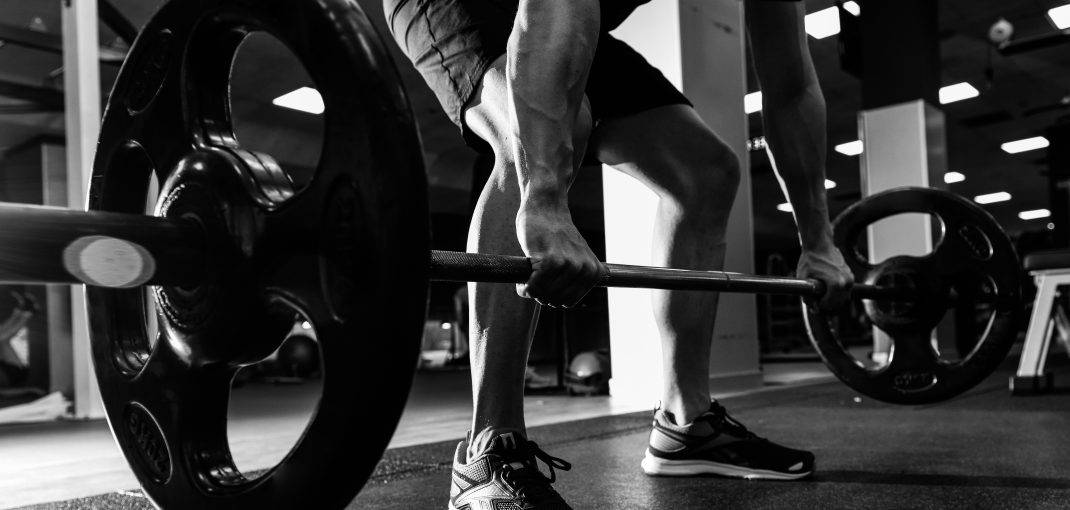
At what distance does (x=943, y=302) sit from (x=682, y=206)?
0.68m

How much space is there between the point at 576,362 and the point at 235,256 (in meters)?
3.44

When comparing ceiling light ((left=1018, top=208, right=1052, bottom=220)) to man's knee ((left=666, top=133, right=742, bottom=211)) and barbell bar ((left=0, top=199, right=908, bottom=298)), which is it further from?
barbell bar ((left=0, top=199, right=908, bottom=298))

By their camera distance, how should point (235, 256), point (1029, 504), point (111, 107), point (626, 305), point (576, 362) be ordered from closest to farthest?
1. point (235, 256)
2. point (111, 107)
3. point (1029, 504)
4. point (626, 305)
5. point (576, 362)

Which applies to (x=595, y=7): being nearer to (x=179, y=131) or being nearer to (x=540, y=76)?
(x=540, y=76)

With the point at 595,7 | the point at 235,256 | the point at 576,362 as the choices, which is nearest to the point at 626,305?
the point at 576,362

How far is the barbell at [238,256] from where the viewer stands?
606mm

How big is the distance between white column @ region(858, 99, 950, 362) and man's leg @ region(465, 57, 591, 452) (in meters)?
5.05

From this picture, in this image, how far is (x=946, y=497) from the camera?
47.1 inches

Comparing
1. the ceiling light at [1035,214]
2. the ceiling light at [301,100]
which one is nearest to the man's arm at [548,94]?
the ceiling light at [301,100]

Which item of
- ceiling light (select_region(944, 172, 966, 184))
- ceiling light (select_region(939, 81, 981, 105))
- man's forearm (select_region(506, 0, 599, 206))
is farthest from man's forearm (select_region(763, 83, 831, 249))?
ceiling light (select_region(944, 172, 966, 184))

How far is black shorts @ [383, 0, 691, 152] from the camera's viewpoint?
1111 millimetres

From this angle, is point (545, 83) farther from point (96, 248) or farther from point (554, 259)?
point (96, 248)

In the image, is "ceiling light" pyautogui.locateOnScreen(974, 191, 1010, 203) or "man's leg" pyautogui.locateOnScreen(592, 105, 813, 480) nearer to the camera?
"man's leg" pyautogui.locateOnScreen(592, 105, 813, 480)

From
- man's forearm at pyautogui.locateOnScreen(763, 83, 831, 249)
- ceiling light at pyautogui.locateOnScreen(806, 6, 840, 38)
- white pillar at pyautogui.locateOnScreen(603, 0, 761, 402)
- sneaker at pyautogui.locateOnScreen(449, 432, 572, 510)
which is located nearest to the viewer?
sneaker at pyautogui.locateOnScreen(449, 432, 572, 510)
